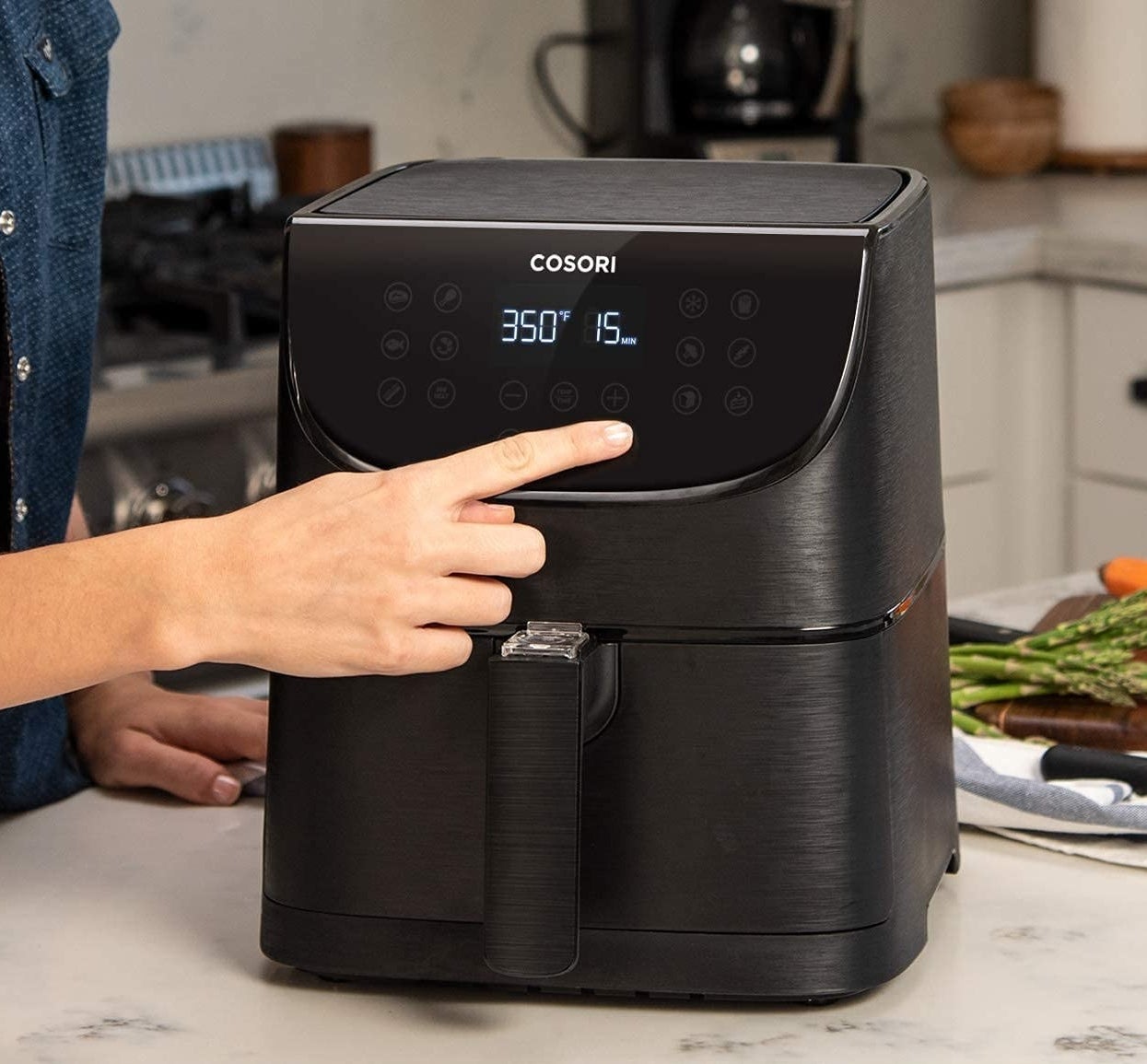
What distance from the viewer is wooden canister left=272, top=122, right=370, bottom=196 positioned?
8.70 ft

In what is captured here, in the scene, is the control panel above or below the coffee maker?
below

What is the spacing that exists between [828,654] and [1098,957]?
0.66 ft

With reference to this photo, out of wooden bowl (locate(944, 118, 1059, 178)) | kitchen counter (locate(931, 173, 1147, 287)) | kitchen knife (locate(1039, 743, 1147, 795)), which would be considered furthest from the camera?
wooden bowl (locate(944, 118, 1059, 178))

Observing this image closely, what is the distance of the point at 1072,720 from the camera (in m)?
1.08

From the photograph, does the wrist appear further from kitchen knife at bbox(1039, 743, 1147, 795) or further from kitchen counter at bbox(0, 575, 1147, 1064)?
kitchen knife at bbox(1039, 743, 1147, 795)

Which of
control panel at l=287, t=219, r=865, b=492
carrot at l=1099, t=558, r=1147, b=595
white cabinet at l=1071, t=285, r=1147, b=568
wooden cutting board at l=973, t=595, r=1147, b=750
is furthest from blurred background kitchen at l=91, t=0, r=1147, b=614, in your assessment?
control panel at l=287, t=219, r=865, b=492

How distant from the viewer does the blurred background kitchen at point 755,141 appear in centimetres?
253

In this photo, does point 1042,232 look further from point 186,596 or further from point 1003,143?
point 186,596

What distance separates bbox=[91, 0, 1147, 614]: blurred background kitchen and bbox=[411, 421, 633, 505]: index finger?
4.77ft

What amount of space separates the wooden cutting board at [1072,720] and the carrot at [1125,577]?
0.21 m

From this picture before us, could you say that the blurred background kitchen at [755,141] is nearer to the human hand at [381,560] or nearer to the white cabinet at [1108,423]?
the white cabinet at [1108,423]

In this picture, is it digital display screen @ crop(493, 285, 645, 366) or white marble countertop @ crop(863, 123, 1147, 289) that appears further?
white marble countertop @ crop(863, 123, 1147, 289)

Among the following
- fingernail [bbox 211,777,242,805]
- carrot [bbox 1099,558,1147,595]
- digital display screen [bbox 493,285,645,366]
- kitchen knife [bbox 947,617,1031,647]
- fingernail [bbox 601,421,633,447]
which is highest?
digital display screen [bbox 493,285,645,366]

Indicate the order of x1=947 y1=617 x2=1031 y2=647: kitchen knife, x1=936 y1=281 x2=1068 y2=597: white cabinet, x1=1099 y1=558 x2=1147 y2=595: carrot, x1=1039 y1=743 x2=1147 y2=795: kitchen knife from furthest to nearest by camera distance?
x1=936 y1=281 x2=1068 y2=597: white cabinet < x1=1099 y1=558 x2=1147 y2=595: carrot < x1=947 y1=617 x2=1031 y2=647: kitchen knife < x1=1039 y1=743 x2=1147 y2=795: kitchen knife
